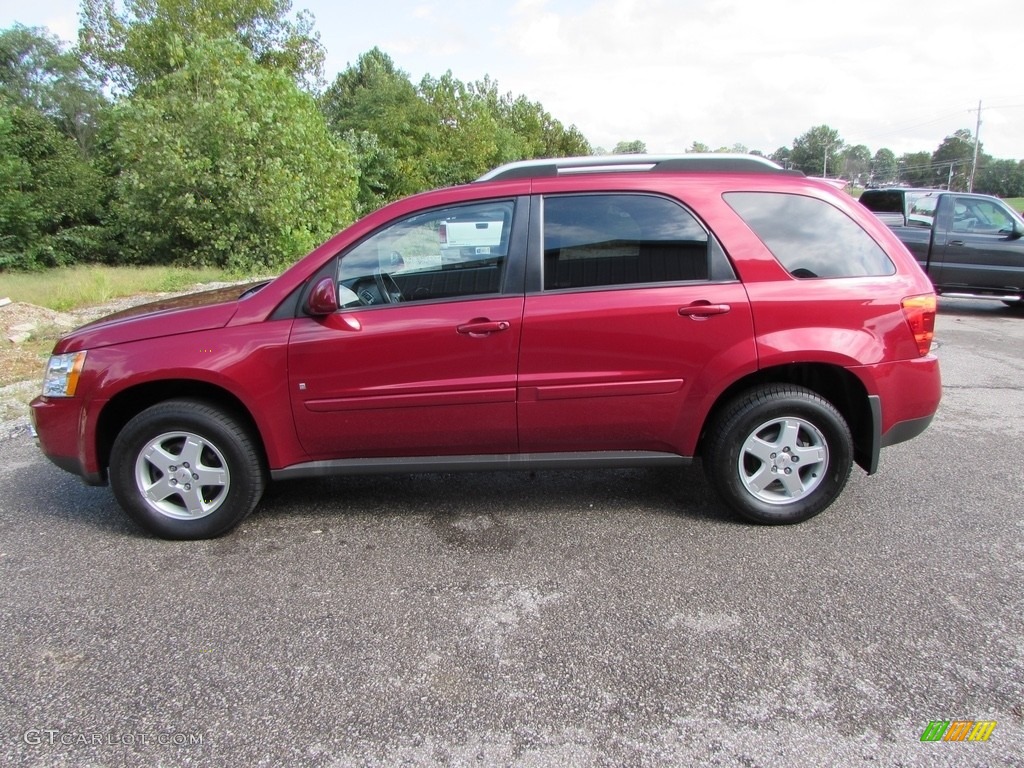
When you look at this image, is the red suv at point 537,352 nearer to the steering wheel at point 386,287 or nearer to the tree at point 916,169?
the steering wheel at point 386,287

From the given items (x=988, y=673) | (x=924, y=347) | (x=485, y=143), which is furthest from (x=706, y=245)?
(x=485, y=143)

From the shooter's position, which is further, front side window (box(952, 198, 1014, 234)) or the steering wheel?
front side window (box(952, 198, 1014, 234))

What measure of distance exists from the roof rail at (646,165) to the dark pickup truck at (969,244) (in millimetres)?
8501

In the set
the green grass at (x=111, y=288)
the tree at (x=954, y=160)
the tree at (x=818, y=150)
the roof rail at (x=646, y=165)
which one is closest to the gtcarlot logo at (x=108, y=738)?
the roof rail at (x=646, y=165)

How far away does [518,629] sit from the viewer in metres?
2.82

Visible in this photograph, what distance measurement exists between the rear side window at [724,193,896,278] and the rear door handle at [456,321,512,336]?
1.30 m

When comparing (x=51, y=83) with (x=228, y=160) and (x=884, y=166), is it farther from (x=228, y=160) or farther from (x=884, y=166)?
(x=884, y=166)

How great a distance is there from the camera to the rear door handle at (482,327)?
3.39 metres

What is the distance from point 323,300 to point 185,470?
1.13 meters

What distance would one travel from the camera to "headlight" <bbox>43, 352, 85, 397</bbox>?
11.5 ft

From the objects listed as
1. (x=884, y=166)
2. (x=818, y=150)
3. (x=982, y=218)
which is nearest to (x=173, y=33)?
(x=982, y=218)

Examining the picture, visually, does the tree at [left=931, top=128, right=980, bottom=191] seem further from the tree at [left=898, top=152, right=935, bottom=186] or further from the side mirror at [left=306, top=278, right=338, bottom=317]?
the side mirror at [left=306, top=278, right=338, bottom=317]

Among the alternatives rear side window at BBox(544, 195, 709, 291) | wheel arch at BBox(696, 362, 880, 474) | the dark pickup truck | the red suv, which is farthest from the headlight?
the dark pickup truck

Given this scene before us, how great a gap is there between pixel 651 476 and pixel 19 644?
3311 millimetres
